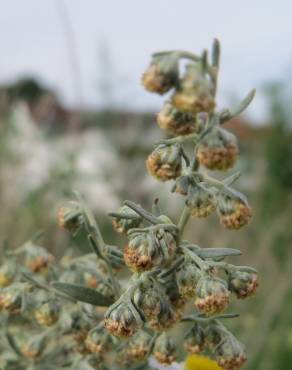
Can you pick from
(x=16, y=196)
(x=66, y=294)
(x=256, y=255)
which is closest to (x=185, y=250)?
(x=66, y=294)

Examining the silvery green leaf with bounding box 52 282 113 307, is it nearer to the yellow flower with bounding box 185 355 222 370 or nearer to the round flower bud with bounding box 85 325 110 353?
the round flower bud with bounding box 85 325 110 353

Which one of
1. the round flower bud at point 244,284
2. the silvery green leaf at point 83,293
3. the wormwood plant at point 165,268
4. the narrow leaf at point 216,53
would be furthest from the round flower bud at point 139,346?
the narrow leaf at point 216,53

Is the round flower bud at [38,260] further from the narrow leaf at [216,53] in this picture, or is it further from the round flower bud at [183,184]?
the narrow leaf at [216,53]

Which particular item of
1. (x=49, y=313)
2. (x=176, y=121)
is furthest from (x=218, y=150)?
(x=49, y=313)

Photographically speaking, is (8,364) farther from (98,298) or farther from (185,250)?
(185,250)

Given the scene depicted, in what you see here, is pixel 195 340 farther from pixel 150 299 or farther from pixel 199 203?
pixel 199 203

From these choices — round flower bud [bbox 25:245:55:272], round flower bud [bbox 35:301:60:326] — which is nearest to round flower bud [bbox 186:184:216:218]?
round flower bud [bbox 35:301:60:326]
